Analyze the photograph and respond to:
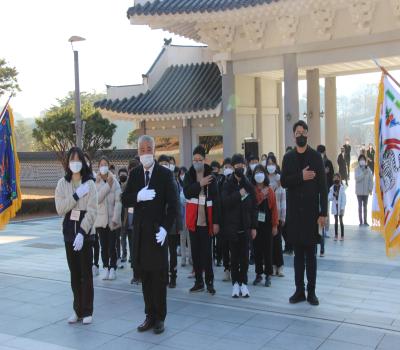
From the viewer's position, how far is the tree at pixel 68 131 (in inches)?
1045

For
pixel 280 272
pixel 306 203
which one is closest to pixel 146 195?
pixel 306 203

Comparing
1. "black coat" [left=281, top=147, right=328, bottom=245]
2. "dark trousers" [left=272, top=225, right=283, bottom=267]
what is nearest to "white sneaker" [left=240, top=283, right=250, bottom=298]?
"black coat" [left=281, top=147, right=328, bottom=245]

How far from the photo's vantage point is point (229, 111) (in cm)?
1377

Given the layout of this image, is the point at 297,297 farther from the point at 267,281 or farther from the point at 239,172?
the point at 239,172

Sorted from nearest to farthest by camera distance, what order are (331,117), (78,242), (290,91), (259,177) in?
(78,242)
(259,177)
(290,91)
(331,117)

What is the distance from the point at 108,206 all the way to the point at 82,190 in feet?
7.45

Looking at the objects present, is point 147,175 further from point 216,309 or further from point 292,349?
point 292,349

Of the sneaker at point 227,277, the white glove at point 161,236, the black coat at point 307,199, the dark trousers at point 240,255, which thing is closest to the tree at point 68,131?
the sneaker at point 227,277

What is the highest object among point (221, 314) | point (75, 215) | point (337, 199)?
point (75, 215)

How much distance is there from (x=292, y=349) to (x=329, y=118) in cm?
1242

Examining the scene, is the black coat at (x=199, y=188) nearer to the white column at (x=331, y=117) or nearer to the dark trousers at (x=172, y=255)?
the dark trousers at (x=172, y=255)

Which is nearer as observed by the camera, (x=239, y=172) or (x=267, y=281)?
(x=239, y=172)

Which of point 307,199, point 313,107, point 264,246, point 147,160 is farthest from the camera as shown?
point 313,107

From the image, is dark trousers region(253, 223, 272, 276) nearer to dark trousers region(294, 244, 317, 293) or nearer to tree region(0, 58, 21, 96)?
dark trousers region(294, 244, 317, 293)
